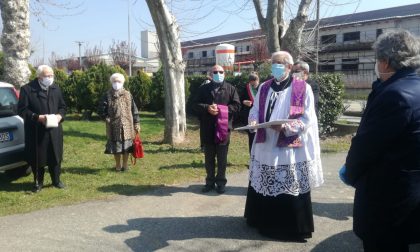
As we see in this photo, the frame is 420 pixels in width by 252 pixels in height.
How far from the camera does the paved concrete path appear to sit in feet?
14.9

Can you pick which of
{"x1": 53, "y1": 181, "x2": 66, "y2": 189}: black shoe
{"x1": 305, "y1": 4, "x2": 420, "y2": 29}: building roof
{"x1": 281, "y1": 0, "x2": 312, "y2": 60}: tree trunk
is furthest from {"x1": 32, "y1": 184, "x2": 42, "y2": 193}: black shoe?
{"x1": 305, "y1": 4, "x2": 420, "y2": 29}: building roof

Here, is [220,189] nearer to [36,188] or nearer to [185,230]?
[185,230]

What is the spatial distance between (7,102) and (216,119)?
3.52m

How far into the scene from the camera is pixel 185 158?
9320 millimetres

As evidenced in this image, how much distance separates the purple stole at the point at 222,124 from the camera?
21.2ft

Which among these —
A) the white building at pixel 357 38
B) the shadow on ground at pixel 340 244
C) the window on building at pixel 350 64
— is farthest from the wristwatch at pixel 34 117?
the window on building at pixel 350 64

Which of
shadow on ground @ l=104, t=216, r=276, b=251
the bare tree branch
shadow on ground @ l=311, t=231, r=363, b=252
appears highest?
the bare tree branch

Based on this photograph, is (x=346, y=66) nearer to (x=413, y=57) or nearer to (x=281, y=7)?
(x=281, y=7)

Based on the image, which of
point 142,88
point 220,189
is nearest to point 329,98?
point 220,189

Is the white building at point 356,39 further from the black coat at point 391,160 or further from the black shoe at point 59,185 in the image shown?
the black coat at point 391,160

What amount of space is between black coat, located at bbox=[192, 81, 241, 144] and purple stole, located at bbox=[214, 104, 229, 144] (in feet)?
0.23

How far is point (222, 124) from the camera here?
6.49 metres

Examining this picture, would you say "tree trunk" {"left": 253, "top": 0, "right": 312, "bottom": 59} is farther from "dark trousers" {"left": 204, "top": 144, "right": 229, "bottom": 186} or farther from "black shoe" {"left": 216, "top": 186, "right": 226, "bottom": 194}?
"black shoe" {"left": 216, "top": 186, "right": 226, "bottom": 194}

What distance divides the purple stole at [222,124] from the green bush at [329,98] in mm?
6493
